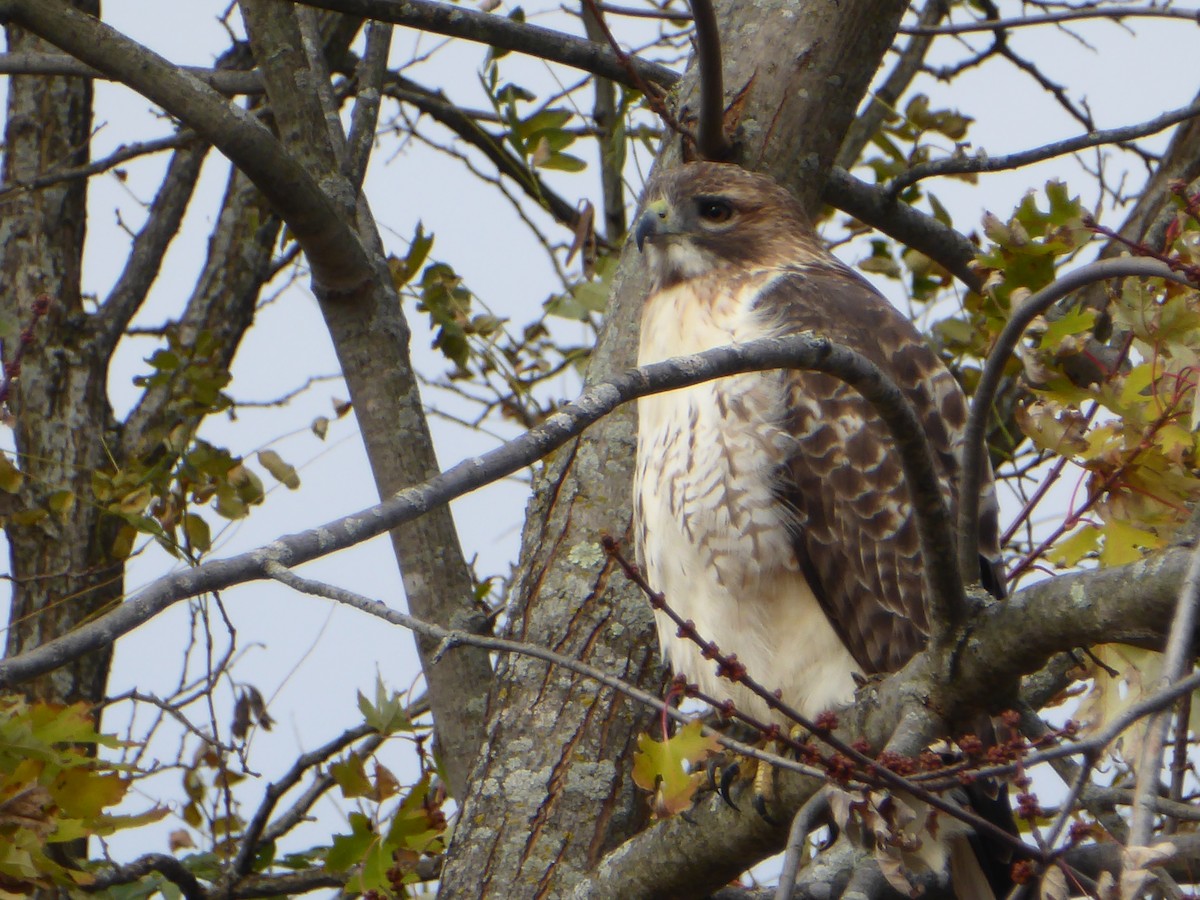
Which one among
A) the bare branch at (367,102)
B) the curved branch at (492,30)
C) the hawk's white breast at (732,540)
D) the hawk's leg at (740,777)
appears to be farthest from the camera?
the bare branch at (367,102)

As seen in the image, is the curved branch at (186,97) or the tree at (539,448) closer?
the tree at (539,448)

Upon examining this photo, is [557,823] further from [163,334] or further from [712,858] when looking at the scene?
[163,334]

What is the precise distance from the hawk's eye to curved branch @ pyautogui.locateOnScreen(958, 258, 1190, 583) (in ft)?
5.67

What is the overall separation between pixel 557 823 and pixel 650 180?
64.9 inches

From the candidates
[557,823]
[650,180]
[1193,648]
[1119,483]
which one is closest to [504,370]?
[650,180]

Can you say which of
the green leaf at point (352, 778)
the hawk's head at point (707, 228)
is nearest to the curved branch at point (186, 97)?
the hawk's head at point (707, 228)

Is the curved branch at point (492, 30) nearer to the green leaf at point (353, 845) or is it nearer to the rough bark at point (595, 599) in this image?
the rough bark at point (595, 599)

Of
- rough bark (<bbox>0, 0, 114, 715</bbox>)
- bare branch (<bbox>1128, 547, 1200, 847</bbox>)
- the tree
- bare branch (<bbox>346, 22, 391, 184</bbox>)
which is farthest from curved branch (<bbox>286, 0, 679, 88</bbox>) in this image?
bare branch (<bbox>1128, 547, 1200, 847</bbox>)

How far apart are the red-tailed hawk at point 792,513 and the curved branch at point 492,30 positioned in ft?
1.49

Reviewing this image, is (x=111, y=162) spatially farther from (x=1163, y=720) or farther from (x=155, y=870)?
(x=1163, y=720)

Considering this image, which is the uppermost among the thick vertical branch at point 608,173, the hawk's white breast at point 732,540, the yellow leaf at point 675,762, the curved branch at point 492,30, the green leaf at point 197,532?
the thick vertical branch at point 608,173

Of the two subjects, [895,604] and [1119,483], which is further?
[895,604]

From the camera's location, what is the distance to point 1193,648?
165 centimetres

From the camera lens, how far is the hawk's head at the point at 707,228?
144 inches
